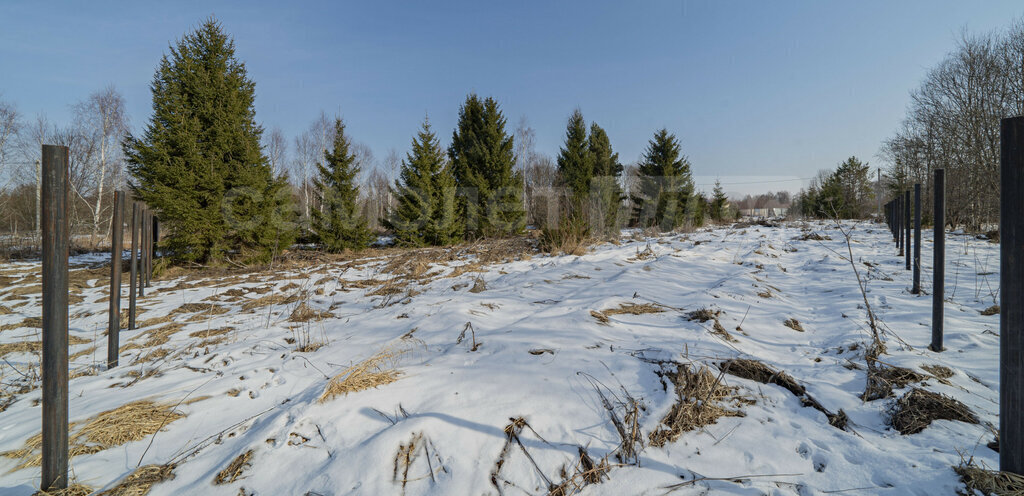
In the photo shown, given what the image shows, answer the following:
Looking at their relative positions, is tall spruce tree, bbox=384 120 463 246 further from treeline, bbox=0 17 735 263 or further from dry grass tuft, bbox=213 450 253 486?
dry grass tuft, bbox=213 450 253 486

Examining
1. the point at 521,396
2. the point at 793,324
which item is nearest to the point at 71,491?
the point at 521,396

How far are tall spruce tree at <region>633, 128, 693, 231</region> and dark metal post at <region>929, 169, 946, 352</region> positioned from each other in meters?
17.3

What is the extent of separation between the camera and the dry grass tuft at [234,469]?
5.18ft

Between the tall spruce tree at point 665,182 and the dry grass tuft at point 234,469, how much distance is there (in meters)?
20.6

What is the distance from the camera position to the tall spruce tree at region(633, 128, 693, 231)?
20.7m

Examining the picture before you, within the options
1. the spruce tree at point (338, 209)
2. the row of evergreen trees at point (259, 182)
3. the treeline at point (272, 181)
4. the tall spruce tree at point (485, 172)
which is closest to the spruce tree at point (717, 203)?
the treeline at point (272, 181)

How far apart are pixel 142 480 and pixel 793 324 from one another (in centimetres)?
441

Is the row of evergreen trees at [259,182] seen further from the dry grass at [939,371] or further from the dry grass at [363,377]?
the dry grass at [939,371]

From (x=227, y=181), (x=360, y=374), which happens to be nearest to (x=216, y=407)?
(x=360, y=374)

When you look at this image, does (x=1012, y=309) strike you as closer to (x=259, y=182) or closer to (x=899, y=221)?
(x=899, y=221)

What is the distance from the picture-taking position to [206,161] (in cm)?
991

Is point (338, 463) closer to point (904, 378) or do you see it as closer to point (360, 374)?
point (360, 374)

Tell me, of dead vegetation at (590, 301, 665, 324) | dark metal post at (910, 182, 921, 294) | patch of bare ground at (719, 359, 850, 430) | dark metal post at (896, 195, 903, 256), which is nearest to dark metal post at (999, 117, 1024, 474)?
patch of bare ground at (719, 359, 850, 430)

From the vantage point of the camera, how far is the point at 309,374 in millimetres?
2508
